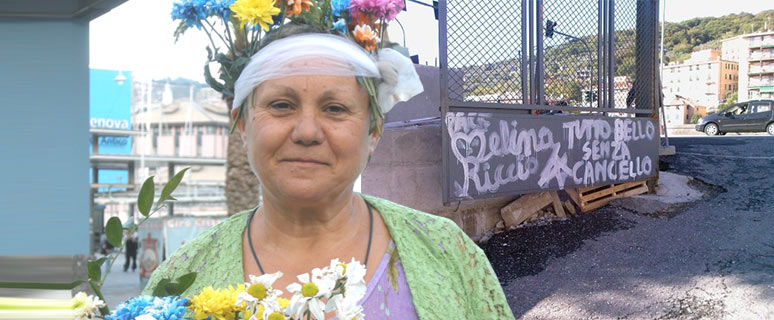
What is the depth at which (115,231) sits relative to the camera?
4.01ft

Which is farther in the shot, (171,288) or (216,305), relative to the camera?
(171,288)

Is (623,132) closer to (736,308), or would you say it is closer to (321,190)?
(736,308)

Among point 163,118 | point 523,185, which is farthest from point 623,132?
point 163,118

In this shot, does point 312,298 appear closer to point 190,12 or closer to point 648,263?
point 190,12

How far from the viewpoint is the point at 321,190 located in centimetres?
157

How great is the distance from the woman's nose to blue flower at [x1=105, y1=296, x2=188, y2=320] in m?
0.53

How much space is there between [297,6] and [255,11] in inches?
4.5

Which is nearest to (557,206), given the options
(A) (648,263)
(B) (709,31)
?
(A) (648,263)

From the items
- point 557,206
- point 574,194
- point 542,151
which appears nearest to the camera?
point 542,151

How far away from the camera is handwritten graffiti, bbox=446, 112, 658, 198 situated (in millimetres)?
5871

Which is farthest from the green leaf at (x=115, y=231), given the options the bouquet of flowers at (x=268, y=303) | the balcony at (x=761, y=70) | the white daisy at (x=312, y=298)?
the balcony at (x=761, y=70)

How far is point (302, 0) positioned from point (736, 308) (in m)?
5.02

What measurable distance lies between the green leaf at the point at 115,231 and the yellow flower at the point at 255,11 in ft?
1.92

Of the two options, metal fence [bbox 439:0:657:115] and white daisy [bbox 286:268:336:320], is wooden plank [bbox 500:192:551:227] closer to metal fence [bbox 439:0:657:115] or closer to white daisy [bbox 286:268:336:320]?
metal fence [bbox 439:0:657:115]
